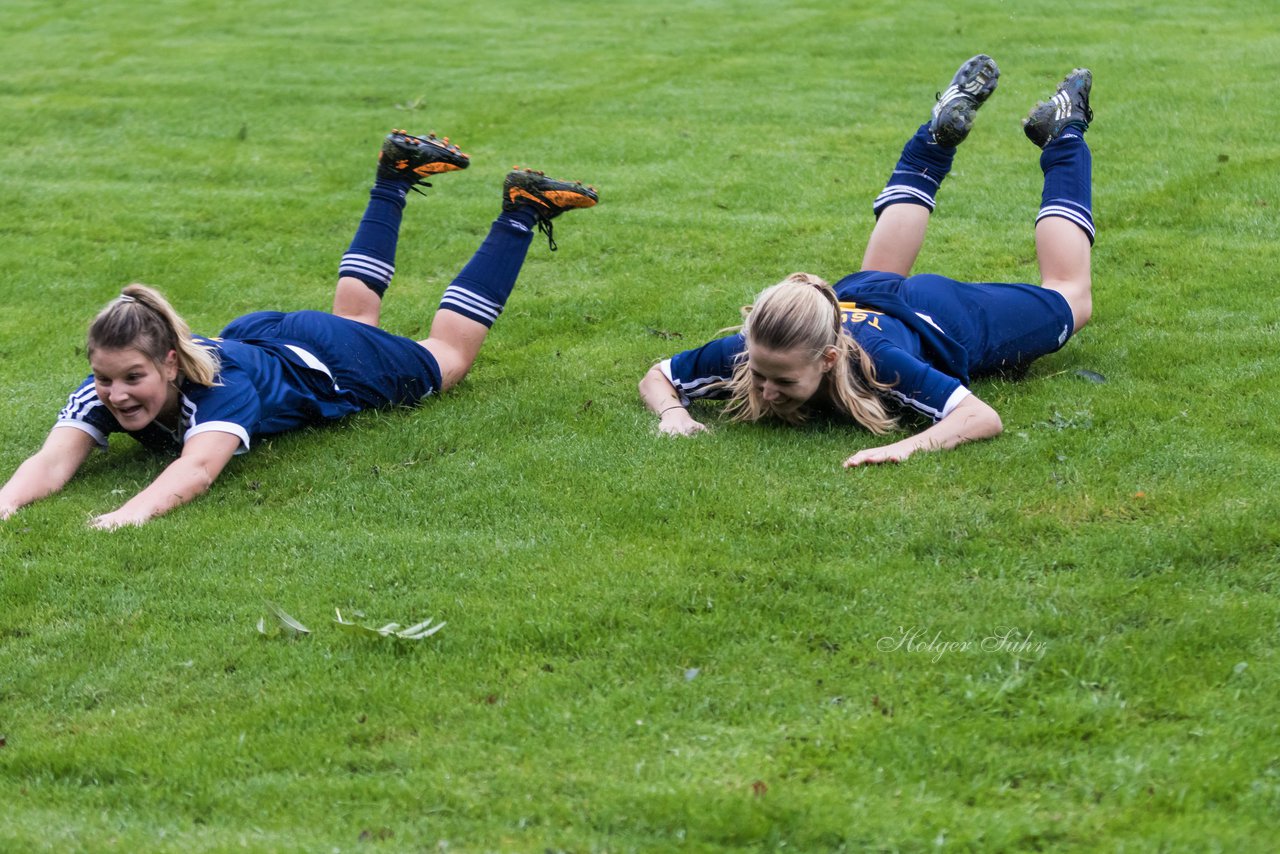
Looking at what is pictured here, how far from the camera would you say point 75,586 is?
5402mm

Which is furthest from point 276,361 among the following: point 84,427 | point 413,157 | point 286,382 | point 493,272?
point 413,157

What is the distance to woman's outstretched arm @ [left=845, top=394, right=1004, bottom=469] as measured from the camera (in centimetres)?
593

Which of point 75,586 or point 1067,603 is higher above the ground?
point 1067,603

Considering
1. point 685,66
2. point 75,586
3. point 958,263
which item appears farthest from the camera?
point 685,66

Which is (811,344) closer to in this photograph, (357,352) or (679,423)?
(679,423)

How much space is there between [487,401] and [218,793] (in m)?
3.56

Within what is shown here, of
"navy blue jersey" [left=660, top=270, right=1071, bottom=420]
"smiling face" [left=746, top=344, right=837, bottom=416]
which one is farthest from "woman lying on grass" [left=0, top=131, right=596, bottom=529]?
"smiling face" [left=746, top=344, right=837, bottom=416]

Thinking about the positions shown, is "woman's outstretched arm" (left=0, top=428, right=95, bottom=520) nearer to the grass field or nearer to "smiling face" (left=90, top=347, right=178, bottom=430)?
the grass field

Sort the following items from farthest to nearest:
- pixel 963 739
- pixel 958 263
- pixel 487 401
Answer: pixel 958 263, pixel 487 401, pixel 963 739

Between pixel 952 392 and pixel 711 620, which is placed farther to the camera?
pixel 952 392

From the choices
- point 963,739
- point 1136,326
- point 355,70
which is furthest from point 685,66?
point 963,739

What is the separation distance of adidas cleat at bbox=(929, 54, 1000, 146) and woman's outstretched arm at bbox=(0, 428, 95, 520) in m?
4.87

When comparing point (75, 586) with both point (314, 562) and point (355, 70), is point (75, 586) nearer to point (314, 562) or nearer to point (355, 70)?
point (314, 562)

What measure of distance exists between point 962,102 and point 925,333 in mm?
1710
